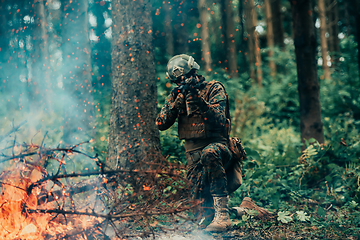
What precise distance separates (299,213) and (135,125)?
8.52ft

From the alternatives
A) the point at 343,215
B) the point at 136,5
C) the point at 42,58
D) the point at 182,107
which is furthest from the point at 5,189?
the point at 42,58

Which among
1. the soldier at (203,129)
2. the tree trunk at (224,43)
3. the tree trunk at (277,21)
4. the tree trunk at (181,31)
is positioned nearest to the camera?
the soldier at (203,129)

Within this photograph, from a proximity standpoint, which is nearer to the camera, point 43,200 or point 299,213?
point 43,200

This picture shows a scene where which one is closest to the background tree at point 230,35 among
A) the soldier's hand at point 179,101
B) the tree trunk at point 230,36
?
the tree trunk at point 230,36

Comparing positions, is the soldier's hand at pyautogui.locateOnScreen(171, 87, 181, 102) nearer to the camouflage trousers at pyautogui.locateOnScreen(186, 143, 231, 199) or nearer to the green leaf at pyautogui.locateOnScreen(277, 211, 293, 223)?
the camouflage trousers at pyautogui.locateOnScreen(186, 143, 231, 199)

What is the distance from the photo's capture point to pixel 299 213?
13.1ft

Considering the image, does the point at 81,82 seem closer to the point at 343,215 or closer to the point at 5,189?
the point at 5,189

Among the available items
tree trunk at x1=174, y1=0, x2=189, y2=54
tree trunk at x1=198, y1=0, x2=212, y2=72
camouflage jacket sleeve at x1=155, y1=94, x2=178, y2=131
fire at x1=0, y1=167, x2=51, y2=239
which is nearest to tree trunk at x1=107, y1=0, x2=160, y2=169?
camouflage jacket sleeve at x1=155, y1=94, x2=178, y2=131

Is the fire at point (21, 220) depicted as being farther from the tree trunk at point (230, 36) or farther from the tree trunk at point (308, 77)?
the tree trunk at point (230, 36)

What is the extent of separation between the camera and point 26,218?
117 inches

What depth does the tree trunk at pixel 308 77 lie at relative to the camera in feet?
20.9

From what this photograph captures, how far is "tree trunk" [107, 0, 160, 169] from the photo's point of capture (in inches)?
188

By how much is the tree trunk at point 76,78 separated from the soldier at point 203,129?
122 inches

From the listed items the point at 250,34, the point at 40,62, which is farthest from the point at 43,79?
the point at 250,34
